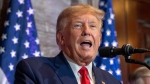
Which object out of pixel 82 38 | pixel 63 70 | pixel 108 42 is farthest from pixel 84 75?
pixel 108 42

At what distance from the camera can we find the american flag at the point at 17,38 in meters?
2.78

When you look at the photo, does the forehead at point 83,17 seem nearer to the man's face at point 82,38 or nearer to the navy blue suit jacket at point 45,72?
the man's face at point 82,38

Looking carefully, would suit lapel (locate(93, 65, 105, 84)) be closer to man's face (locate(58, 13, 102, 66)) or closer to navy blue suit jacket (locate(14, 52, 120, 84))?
navy blue suit jacket (locate(14, 52, 120, 84))

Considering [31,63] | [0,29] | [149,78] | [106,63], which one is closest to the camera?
[31,63]

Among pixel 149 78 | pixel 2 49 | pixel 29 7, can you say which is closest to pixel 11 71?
pixel 2 49

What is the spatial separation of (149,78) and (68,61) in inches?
27.0

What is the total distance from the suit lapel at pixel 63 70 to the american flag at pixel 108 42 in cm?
153

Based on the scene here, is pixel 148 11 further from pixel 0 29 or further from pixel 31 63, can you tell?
pixel 31 63

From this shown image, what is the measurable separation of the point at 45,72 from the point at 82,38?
1.13ft

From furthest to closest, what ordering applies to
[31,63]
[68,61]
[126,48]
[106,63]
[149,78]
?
[106,63] < [149,78] < [68,61] < [31,63] < [126,48]

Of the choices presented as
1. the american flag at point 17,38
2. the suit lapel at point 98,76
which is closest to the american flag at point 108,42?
the american flag at point 17,38

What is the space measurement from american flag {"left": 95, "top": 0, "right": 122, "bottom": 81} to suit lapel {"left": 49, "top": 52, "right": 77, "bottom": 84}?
1534mm

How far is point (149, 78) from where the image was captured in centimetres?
239

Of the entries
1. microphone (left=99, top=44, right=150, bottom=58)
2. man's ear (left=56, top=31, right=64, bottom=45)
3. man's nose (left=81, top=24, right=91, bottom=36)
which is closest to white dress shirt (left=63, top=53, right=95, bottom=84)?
man's ear (left=56, top=31, right=64, bottom=45)
